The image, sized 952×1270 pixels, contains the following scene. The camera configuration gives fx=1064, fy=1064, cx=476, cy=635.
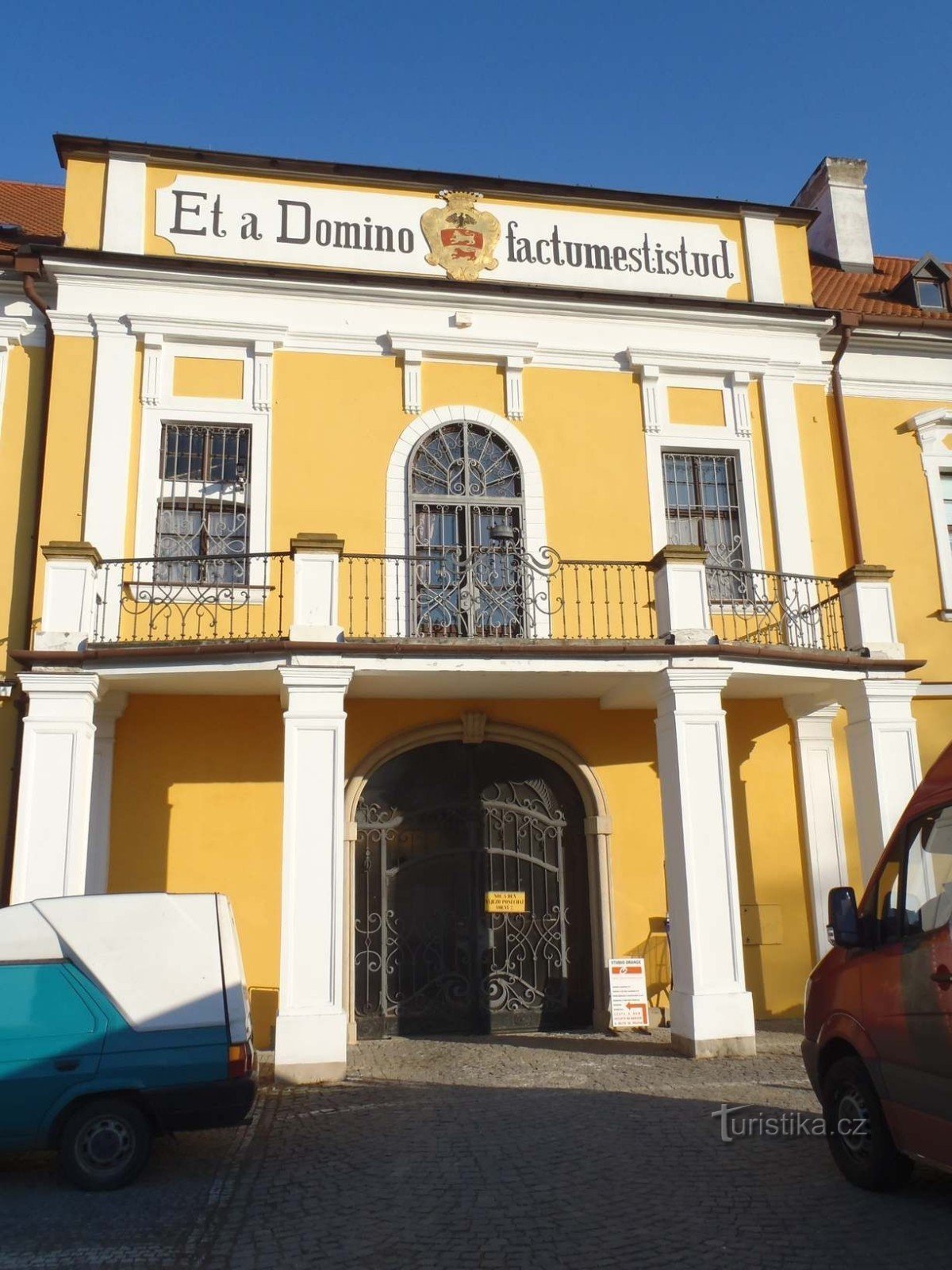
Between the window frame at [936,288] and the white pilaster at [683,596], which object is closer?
the white pilaster at [683,596]

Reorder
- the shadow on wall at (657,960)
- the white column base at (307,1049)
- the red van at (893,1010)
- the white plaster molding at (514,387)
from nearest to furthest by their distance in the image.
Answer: the red van at (893,1010) → the white column base at (307,1049) → the shadow on wall at (657,960) → the white plaster molding at (514,387)

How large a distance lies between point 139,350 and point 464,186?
14.5ft

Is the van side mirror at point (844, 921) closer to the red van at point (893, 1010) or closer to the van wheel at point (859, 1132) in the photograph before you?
the red van at point (893, 1010)

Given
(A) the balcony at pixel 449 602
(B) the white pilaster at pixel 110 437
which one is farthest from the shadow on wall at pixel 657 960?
(B) the white pilaster at pixel 110 437

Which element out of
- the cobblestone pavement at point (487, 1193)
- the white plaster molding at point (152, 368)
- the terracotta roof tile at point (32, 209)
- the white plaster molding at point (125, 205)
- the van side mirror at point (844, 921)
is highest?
the terracotta roof tile at point (32, 209)

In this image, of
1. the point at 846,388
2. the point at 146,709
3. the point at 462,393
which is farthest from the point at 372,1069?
the point at 846,388

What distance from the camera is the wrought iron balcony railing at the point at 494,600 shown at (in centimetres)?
1108

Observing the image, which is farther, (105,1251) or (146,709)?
(146,709)

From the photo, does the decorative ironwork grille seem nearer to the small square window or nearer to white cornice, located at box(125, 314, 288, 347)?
the small square window

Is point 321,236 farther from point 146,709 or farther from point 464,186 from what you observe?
point 146,709

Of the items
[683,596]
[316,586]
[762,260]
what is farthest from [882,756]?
[762,260]

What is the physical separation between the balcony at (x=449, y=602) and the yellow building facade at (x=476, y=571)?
4 cm

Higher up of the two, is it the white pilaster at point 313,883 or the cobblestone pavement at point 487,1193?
the white pilaster at point 313,883

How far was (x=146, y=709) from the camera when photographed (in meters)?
11.2
